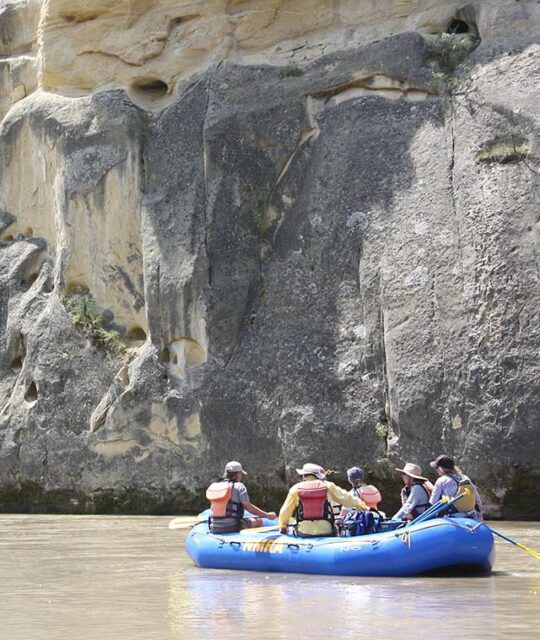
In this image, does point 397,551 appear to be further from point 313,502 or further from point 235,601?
point 235,601

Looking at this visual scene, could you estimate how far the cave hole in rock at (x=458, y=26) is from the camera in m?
22.1

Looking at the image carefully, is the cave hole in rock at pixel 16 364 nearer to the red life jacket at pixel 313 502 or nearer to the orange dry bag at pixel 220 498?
the orange dry bag at pixel 220 498

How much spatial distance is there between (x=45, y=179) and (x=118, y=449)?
6161 mm

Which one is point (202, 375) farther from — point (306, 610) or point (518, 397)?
point (306, 610)

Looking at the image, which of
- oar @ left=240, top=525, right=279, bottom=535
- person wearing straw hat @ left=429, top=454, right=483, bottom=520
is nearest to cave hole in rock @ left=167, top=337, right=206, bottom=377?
oar @ left=240, top=525, right=279, bottom=535

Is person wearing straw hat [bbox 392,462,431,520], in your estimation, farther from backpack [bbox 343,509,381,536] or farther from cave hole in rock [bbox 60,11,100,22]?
cave hole in rock [bbox 60,11,100,22]

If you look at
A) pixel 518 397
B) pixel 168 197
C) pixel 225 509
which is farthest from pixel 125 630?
pixel 168 197

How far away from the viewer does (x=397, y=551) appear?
473 inches

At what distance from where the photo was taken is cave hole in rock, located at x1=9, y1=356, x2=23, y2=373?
24.8m

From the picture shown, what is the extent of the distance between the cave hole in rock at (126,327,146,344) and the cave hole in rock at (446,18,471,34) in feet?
25.7

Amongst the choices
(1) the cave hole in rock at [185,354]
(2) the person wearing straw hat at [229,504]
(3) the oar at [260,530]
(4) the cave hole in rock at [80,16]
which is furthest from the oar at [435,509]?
(4) the cave hole in rock at [80,16]

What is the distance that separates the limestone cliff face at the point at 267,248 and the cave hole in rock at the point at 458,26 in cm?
4

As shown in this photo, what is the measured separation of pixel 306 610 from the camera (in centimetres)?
1010

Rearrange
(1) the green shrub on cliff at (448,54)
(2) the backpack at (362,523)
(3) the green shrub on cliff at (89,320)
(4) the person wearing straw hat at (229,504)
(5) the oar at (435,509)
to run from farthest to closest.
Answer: (3) the green shrub on cliff at (89,320), (1) the green shrub on cliff at (448,54), (4) the person wearing straw hat at (229,504), (2) the backpack at (362,523), (5) the oar at (435,509)
